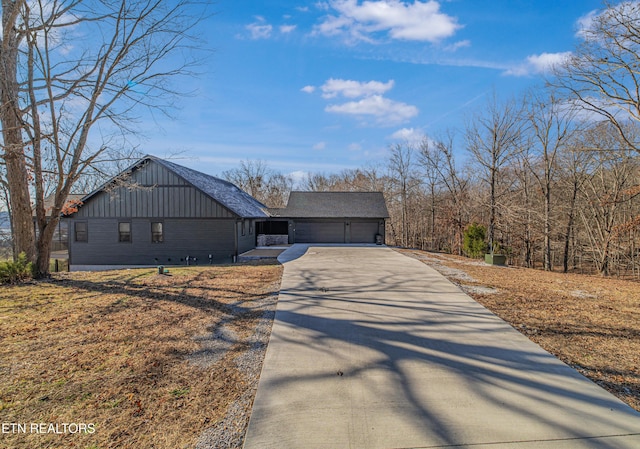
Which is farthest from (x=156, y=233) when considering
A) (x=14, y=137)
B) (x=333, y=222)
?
(x=333, y=222)

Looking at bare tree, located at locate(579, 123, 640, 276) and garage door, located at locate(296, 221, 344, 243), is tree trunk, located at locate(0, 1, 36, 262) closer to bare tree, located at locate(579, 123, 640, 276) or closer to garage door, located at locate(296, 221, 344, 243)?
garage door, located at locate(296, 221, 344, 243)

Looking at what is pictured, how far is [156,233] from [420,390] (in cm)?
1657

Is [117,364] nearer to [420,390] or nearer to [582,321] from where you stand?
[420,390]

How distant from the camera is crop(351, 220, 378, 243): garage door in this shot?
23656 millimetres

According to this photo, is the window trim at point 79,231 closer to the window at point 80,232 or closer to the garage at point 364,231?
the window at point 80,232

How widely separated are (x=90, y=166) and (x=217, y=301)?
623 cm

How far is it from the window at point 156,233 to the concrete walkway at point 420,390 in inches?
512

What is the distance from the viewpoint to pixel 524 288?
28.8 ft

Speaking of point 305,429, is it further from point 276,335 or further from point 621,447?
point 621,447

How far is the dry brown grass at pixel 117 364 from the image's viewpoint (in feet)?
9.49

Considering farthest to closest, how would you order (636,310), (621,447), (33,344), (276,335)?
(636,310) < (276,335) < (33,344) < (621,447)

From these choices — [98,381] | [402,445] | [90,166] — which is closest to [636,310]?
[402,445]

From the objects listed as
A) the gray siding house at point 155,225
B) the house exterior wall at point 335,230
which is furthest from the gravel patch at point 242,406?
the house exterior wall at point 335,230

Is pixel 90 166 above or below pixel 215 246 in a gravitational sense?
above
